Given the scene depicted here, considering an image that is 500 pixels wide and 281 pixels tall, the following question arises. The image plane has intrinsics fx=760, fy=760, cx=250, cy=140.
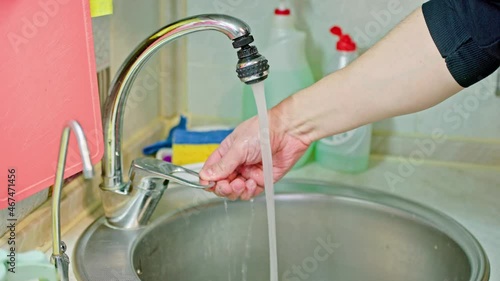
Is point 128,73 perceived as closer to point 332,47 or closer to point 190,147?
point 190,147

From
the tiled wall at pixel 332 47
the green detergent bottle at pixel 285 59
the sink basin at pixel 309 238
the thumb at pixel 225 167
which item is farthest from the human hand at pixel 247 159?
the tiled wall at pixel 332 47

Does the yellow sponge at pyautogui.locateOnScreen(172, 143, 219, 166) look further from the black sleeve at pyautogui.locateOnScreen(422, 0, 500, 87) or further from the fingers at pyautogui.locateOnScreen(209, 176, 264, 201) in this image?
the black sleeve at pyautogui.locateOnScreen(422, 0, 500, 87)

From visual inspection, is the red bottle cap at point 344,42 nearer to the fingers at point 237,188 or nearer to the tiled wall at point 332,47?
the tiled wall at point 332,47

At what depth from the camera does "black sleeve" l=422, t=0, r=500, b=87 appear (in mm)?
913

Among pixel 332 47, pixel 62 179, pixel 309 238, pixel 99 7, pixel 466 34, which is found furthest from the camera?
pixel 332 47

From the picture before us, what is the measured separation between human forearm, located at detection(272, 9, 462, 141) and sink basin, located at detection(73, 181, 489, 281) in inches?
9.0

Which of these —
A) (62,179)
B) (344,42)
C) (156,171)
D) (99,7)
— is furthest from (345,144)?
(62,179)

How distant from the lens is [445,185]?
1381 millimetres

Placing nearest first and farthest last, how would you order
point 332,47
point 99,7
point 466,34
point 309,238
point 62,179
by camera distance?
point 62,179 → point 466,34 → point 99,7 → point 309,238 → point 332,47

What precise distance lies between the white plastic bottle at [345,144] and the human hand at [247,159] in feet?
0.81

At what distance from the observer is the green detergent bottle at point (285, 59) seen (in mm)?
1366

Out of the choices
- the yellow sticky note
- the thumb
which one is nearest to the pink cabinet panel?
the yellow sticky note

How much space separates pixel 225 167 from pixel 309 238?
27cm

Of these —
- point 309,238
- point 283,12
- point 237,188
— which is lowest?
point 309,238
